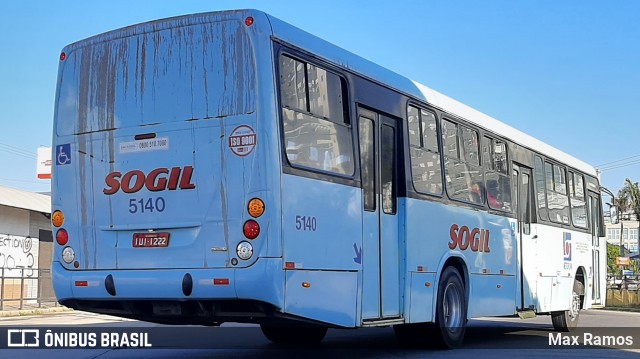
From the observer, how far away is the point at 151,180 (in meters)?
8.32

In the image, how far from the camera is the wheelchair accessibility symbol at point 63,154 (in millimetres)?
8883

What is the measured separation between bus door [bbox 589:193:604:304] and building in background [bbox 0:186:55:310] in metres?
16.2

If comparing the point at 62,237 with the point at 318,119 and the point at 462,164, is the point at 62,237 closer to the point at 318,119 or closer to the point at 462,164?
the point at 318,119

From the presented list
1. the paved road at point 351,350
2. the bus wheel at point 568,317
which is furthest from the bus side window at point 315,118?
the bus wheel at point 568,317

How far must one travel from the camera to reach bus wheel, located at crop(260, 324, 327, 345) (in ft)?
40.1

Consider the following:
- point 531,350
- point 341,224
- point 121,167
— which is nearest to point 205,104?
point 121,167

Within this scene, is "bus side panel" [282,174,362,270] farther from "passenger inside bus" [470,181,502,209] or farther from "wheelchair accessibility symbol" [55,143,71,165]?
"passenger inside bus" [470,181,502,209]

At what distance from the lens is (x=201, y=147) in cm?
812

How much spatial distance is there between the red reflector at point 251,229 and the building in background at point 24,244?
19205 mm

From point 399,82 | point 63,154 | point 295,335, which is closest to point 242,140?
point 63,154

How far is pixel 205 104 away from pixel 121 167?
1.15 meters

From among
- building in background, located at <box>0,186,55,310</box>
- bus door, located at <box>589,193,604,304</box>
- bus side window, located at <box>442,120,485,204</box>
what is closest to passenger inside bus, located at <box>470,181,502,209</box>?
bus side window, located at <box>442,120,485,204</box>

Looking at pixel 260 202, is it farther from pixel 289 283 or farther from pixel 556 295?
pixel 556 295

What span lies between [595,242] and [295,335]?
27.6 ft
